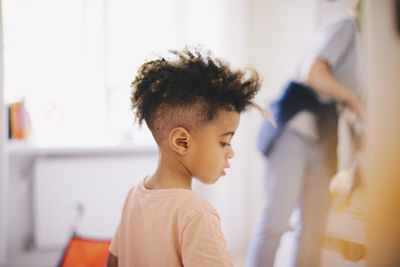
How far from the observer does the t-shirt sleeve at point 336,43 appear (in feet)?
3.81

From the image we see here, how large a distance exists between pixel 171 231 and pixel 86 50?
173cm

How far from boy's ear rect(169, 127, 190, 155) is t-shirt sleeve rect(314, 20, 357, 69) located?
2.38ft

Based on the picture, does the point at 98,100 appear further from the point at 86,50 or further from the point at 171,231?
the point at 171,231

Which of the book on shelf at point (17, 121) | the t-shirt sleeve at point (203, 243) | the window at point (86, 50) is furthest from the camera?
the window at point (86, 50)

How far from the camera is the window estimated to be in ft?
6.37

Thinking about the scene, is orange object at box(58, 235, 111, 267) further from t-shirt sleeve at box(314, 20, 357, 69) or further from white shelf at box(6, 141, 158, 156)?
t-shirt sleeve at box(314, 20, 357, 69)

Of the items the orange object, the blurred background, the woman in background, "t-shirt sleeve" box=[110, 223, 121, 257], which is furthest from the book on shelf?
"t-shirt sleeve" box=[110, 223, 121, 257]

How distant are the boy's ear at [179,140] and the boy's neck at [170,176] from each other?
0.08ft

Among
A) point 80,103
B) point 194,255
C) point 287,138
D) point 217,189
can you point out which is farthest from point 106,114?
point 194,255

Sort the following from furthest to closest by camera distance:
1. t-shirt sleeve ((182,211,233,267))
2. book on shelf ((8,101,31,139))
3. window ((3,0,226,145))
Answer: window ((3,0,226,145))
book on shelf ((8,101,31,139))
t-shirt sleeve ((182,211,233,267))

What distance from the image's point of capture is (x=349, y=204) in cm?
139

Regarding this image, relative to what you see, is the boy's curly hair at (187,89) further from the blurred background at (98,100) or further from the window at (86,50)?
the window at (86,50)

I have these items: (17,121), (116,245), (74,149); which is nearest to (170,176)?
(116,245)

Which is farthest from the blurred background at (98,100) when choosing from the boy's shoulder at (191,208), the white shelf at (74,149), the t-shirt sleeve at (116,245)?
the boy's shoulder at (191,208)
